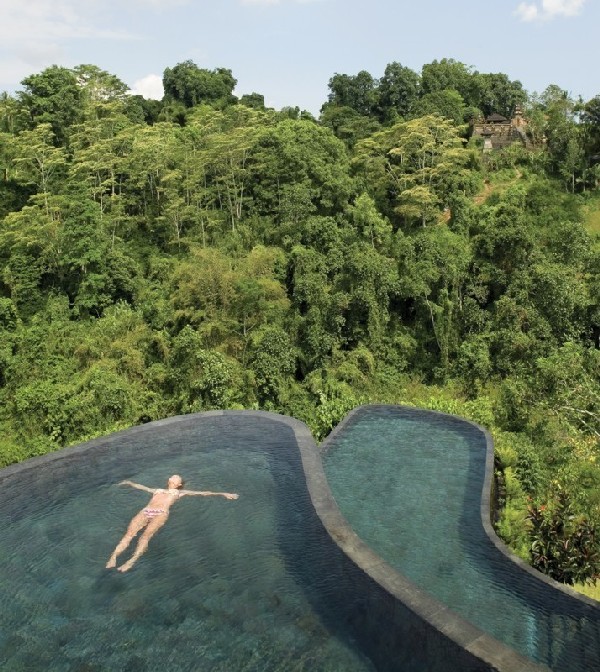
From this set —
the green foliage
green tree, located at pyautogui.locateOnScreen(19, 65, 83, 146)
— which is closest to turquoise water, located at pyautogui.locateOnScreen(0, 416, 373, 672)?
the green foliage

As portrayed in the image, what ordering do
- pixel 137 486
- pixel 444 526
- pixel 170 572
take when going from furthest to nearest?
pixel 137 486 → pixel 444 526 → pixel 170 572

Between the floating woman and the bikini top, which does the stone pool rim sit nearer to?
the floating woman

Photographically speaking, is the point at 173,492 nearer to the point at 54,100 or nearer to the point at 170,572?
the point at 170,572

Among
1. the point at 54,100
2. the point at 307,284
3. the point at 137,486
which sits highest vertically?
the point at 54,100

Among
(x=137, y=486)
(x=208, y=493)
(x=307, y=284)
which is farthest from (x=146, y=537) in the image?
(x=307, y=284)

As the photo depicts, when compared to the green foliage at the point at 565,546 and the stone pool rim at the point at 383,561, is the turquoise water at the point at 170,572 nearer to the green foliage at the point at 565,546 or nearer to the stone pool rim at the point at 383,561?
the stone pool rim at the point at 383,561

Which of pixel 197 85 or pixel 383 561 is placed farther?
pixel 197 85

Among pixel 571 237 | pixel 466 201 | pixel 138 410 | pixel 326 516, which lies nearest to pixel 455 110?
pixel 466 201
